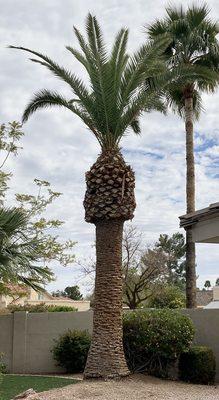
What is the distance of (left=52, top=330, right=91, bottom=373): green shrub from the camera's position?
55.6ft

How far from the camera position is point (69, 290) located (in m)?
71.0

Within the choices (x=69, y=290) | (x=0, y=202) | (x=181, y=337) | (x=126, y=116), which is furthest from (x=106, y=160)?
(x=69, y=290)

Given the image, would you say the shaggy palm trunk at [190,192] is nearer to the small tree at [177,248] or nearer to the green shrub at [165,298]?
the green shrub at [165,298]

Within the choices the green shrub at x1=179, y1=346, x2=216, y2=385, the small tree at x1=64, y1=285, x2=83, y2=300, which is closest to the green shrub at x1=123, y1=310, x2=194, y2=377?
the green shrub at x1=179, y1=346, x2=216, y2=385

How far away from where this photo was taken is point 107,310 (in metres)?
13.2

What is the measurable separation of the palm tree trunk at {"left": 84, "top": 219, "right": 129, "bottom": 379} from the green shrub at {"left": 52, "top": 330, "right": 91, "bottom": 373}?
3827 millimetres

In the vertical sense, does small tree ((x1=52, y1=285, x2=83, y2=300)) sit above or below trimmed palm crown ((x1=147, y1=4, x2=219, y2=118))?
below

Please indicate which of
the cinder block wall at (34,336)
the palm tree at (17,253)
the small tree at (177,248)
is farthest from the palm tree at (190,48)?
the small tree at (177,248)

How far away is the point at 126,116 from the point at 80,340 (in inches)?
281

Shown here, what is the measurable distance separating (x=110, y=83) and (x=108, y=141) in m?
1.45

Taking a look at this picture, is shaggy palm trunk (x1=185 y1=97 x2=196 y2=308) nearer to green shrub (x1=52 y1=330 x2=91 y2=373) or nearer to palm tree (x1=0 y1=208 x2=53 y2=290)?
green shrub (x1=52 y1=330 x2=91 y2=373)

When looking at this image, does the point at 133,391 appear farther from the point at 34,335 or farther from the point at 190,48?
the point at 190,48

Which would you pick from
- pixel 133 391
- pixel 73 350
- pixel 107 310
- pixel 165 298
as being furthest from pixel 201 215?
pixel 165 298

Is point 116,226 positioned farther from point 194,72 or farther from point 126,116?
point 194,72
